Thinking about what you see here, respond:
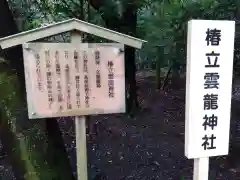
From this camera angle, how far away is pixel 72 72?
2.60 metres

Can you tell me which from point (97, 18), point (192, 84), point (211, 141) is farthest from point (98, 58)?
point (97, 18)

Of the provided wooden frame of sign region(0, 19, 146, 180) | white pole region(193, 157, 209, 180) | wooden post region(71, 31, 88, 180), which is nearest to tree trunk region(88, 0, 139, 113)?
wooden frame of sign region(0, 19, 146, 180)

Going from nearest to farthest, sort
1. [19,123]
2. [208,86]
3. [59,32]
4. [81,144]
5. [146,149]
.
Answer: [59,32], [208,86], [81,144], [19,123], [146,149]

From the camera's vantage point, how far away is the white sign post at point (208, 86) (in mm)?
2645

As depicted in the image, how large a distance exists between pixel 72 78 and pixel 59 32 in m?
0.40

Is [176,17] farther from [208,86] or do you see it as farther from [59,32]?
[59,32]

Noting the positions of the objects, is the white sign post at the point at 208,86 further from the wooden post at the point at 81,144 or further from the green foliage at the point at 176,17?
the green foliage at the point at 176,17

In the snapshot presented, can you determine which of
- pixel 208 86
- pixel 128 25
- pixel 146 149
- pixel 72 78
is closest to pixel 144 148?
pixel 146 149

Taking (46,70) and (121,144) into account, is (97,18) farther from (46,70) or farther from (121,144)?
(46,70)

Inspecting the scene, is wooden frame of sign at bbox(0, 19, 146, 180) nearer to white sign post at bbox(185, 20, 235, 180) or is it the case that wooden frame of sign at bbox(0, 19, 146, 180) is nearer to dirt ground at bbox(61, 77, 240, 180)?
white sign post at bbox(185, 20, 235, 180)

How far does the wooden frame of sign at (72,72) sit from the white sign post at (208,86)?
0.54 metres

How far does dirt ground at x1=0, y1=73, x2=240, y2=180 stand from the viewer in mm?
5195

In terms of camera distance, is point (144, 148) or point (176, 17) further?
point (176, 17)

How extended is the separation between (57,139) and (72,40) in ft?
4.18
